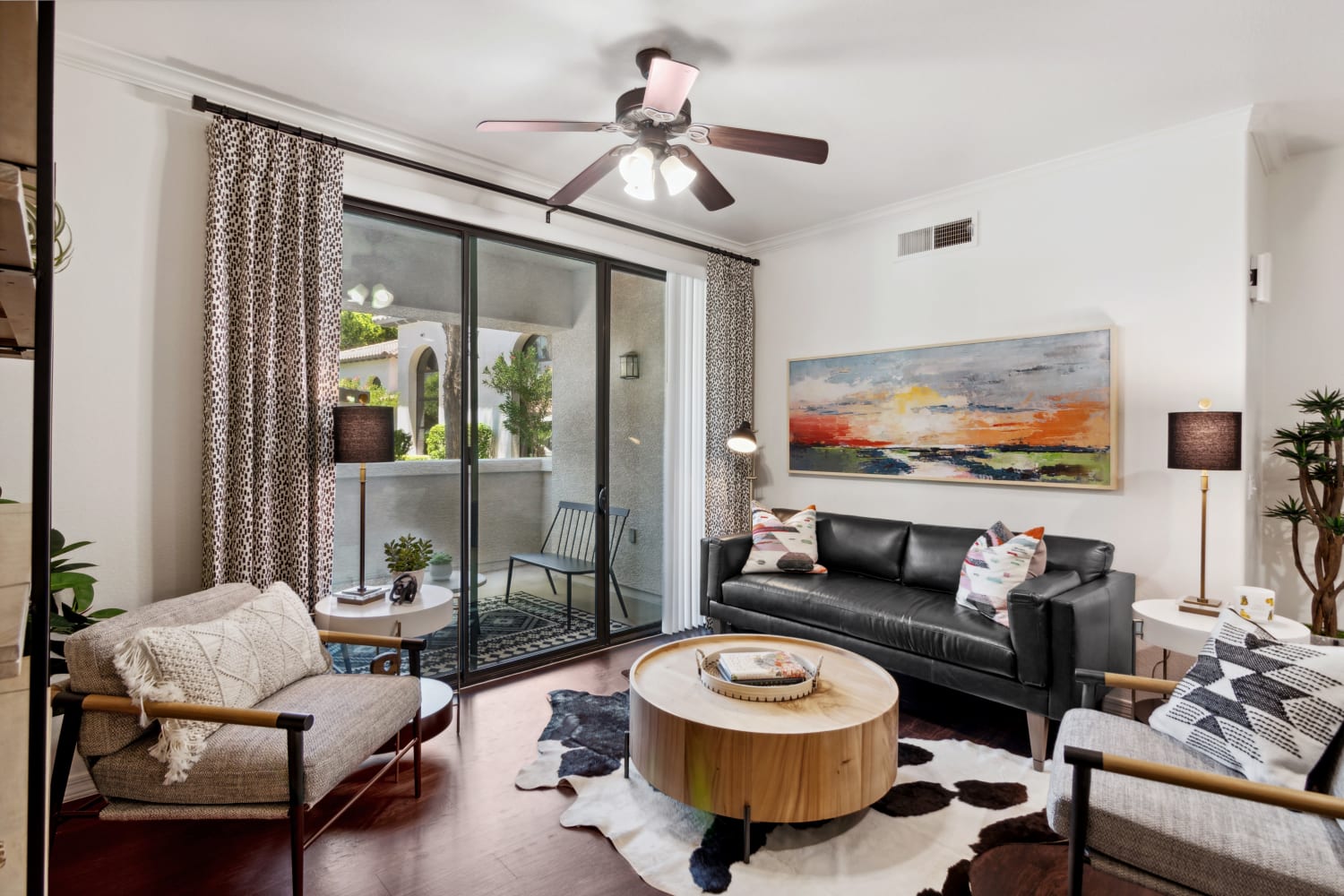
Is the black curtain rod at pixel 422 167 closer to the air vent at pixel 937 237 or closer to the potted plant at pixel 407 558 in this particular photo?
the air vent at pixel 937 237

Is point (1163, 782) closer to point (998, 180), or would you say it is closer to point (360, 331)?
point (998, 180)

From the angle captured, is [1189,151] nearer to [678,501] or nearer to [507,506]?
[678,501]

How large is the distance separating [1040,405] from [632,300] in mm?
2494

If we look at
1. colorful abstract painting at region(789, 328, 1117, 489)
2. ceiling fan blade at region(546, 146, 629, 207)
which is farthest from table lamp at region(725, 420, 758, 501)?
ceiling fan blade at region(546, 146, 629, 207)

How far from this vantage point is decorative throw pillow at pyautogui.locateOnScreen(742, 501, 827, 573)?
3.92 meters

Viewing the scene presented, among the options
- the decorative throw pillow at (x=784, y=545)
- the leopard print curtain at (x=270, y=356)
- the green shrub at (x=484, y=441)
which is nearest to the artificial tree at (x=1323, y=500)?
the decorative throw pillow at (x=784, y=545)

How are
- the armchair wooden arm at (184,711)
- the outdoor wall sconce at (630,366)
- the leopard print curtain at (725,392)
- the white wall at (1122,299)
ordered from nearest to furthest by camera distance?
the armchair wooden arm at (184,711) → the white wall at (1122,299) → the outdoor wall sconce at (630,366) → the leopard print curtain at (725,392)

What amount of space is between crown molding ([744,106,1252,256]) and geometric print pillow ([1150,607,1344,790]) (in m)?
2.36

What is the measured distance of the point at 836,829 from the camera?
7.27 feet

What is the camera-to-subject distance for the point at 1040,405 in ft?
11.8

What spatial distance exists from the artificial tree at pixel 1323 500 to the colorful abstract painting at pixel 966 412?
0.73 meters

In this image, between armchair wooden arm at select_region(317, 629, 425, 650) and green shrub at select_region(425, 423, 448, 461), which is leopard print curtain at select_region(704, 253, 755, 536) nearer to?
green shrub at select_region(425, 423, 448, 461)

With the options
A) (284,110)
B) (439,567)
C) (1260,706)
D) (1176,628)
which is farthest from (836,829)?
(284,110)

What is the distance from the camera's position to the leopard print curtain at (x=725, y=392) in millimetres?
4691
